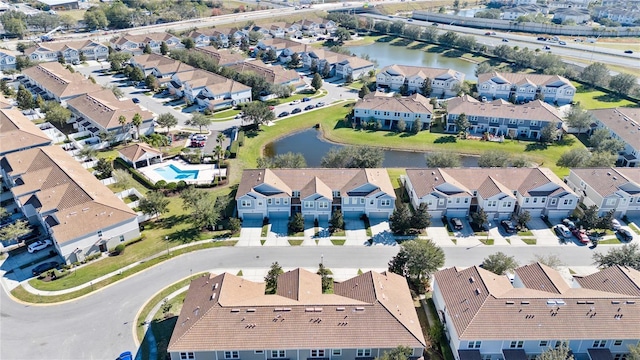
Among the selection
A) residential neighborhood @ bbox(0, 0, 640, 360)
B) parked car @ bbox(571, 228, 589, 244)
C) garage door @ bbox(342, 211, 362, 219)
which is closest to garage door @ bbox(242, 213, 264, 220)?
residential neighborhood @ bbox(0, 0, 640, 360)

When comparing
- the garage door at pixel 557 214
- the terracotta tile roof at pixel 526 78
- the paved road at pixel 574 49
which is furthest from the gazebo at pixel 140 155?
the paved road at pixel 574 49

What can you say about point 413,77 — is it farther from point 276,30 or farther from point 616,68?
point 276,30

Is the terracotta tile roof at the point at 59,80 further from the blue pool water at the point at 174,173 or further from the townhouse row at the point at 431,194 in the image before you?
the townhouse row at the point at 431,194

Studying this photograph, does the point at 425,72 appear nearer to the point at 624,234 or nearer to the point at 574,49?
the point at 624,234

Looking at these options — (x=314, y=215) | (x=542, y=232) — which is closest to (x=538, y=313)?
(x=542, y=232)

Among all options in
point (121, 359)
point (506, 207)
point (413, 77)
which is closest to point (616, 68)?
point (413, 77)

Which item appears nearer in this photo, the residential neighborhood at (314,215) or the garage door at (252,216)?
the residential neighborhood at (314,215)
